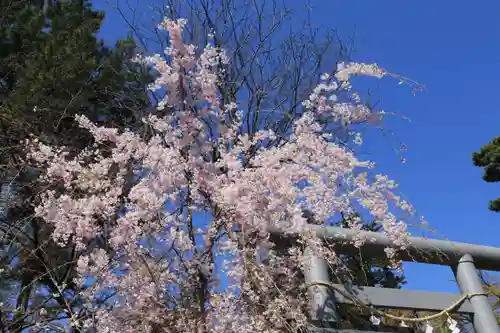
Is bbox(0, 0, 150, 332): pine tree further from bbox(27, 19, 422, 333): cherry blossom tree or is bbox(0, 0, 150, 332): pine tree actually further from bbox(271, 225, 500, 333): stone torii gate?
bbox(271, 225, 500, 333): stone torii gate

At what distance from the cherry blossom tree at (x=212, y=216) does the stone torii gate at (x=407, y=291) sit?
0.08 m

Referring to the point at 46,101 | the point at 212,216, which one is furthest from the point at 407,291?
the point at 46,101

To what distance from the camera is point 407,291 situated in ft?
8.74

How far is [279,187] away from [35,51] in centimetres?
452

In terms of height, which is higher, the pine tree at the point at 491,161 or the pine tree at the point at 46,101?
the pine tree at the point at 491,161

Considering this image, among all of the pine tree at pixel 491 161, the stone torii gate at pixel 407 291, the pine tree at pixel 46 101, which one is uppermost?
the pine tree at pixel 491 161

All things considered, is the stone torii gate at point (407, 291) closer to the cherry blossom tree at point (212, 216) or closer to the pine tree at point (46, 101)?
the cherry blossom tree at point (212, 216)

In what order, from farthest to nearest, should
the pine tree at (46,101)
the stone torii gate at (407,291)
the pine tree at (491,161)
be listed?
the pine tree at (491,161) → the pine tree at (46,101) → the stone torii gate at (407,291)

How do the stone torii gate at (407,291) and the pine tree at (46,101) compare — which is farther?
the pine tree at (46,101)

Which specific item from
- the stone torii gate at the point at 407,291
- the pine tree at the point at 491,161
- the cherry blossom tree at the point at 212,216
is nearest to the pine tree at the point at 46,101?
the cherry blossom tree at the point at 212,216

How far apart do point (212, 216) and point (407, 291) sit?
1228 mm

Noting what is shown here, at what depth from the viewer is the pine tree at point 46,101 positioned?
15.7 ft

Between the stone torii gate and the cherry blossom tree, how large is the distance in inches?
3.3

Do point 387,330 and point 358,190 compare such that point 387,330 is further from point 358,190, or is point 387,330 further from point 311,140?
point 311,140
